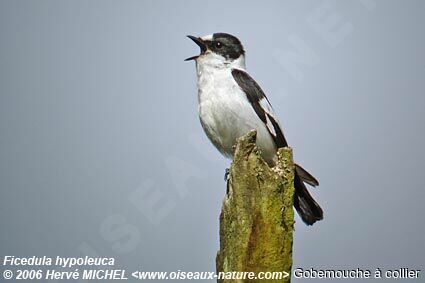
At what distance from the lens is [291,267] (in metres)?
4.91

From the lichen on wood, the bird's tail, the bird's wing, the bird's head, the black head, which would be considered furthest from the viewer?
the black head

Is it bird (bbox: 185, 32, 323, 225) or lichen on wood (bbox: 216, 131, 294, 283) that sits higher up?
bird (bbox: 185, 32, 323, 225)

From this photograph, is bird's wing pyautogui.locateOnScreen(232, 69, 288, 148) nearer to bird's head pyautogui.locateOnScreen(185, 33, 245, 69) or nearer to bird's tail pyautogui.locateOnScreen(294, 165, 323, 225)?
bird's head pyautogui.locateOnScreen(185, 33, 245, 69)

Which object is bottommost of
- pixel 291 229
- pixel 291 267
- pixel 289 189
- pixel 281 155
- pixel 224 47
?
pixel 291 267

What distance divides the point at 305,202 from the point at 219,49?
9.44 feet

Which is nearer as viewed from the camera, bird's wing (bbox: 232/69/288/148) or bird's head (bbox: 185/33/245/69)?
bird's wing (bbox: 232/69/288/148)

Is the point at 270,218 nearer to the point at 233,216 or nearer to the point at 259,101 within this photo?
the point at 233,216

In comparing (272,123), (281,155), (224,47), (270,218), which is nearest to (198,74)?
(224,47)

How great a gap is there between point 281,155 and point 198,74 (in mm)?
3546

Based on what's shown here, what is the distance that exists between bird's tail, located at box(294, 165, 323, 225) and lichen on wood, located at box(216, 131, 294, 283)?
2692mm

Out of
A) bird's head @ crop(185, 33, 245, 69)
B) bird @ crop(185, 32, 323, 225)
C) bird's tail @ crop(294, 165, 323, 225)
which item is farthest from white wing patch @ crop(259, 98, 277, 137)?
bird's head @ crop(185, 33, 245, 69)

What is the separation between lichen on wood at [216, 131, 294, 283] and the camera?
4.88 m

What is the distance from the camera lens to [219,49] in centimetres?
893

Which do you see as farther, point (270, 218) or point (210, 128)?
point (210, 128)
